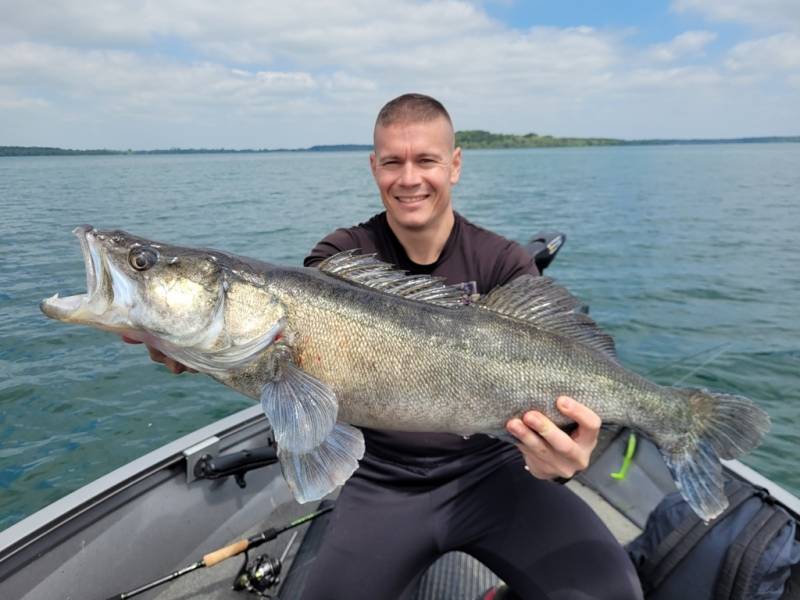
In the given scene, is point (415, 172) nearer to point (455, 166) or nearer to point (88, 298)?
point (455, 166)

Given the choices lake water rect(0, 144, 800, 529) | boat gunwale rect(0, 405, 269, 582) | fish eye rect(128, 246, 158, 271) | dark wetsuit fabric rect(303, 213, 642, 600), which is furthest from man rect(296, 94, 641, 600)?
lake water rect(0, 144, 800, 529)

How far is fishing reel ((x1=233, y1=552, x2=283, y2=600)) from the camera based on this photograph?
3996 mm

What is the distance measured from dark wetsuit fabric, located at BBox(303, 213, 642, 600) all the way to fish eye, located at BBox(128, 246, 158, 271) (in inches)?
43.8

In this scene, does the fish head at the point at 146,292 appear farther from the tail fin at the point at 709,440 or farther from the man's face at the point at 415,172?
the tail fin at the point at 709,440

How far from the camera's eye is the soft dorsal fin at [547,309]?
3.00 metres

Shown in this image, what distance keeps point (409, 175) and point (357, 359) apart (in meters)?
1.41

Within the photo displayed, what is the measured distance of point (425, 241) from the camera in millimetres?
3729

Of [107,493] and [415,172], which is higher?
[415,172]

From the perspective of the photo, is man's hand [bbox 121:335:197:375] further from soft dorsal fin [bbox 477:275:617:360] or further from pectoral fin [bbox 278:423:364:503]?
soft dorsal fin [bbox 477:275:617:360]

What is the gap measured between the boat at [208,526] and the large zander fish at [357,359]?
580 millimetres

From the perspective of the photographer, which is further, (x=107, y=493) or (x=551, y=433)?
(x=107, y=493)

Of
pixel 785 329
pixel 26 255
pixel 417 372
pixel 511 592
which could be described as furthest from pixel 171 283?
pixel 26 255

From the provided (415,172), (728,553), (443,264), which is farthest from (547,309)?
(728,553)

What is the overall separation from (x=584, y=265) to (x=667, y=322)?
5966mm
